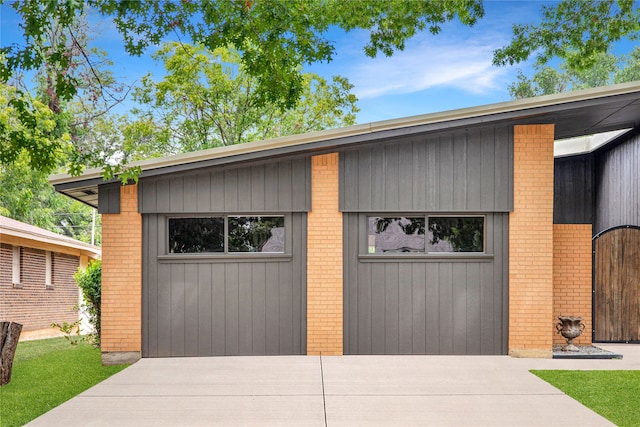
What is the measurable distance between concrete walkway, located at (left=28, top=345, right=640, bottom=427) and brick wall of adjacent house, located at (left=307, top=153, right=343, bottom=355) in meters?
0.40

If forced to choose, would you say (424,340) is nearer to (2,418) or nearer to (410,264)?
(410,264)

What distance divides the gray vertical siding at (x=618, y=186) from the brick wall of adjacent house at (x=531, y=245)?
3.33m

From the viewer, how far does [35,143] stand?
25.5 feet

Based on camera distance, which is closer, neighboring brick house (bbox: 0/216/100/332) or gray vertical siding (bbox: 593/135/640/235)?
gray vertical siding (bbox: 593/135/640/235)

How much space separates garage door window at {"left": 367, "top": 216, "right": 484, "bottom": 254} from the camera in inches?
380

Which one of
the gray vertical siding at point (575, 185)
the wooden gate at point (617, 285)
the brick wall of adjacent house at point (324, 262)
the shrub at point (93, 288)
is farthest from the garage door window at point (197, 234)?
the gray vertical siding at point (575, 185)

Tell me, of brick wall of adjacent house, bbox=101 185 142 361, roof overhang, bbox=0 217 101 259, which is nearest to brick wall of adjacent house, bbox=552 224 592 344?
brick wall of adjacent house, bbox=101 185 142 361

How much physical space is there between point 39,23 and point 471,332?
7578 millimetres

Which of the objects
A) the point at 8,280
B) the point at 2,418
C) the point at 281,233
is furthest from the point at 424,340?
the point at 8,280

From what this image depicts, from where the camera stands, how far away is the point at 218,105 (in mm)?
25297

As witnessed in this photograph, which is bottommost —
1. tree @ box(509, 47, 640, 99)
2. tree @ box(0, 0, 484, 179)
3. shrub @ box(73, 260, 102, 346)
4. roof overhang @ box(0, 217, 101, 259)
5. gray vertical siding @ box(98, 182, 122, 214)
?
shrub @ box(73, 260, 102, 346)

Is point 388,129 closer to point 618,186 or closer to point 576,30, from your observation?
point 618,186

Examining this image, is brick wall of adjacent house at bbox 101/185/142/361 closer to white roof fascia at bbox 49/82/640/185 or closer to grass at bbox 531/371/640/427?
white roof fascia at bbox 49/82/640/185

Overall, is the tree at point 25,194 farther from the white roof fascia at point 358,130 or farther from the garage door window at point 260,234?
the garage door window at point 260,234
